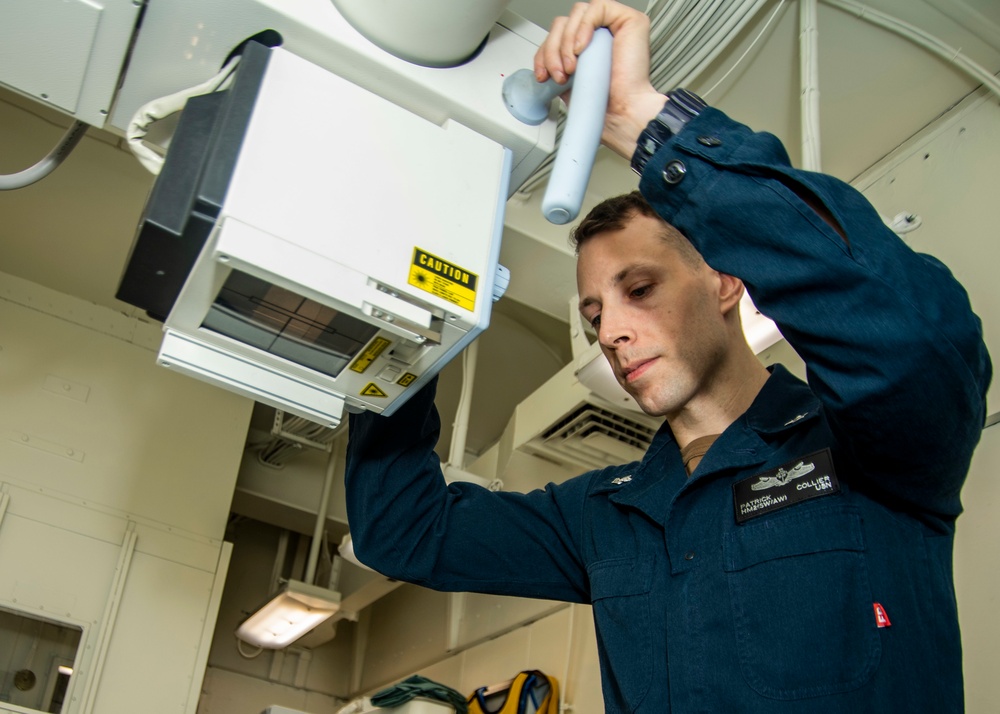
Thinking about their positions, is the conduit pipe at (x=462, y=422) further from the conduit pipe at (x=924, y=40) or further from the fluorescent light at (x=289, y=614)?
the conduit pipe at (x=924, y=40)

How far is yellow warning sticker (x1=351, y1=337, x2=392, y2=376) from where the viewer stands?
0.96m

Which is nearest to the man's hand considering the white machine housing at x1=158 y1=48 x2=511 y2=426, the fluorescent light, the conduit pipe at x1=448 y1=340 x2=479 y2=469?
the white machine housing at x1=158 y1=48 x2=511 y2=426

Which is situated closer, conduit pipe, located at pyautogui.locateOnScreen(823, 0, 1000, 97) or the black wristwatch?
the black wristwatch

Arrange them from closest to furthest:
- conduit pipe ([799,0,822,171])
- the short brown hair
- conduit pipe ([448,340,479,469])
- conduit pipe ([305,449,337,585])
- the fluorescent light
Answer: the short brown hair
conduit pipe ([799,0,822,171])
conduit pipe ([448,340,479,469])
the fluorescent light
conduit pipe ([305,449,337,585])

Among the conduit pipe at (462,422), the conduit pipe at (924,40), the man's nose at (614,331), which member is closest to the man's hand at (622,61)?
the man's nose at (614,331)

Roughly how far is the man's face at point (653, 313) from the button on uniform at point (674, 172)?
353 mm

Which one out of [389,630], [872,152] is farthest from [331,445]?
[872,152]

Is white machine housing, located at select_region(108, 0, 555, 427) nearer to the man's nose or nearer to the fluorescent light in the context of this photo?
the man's nose

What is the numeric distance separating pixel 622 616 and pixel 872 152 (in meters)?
1.58

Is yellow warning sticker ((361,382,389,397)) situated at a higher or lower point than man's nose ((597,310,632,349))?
lower

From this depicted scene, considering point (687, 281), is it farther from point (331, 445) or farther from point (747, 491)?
point (331, 445)

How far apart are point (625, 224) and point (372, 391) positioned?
567mm

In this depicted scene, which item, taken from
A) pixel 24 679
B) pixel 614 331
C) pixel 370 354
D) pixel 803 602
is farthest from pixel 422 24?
pixel 24 679

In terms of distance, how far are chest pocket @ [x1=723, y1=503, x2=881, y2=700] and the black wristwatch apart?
1.37 feet
